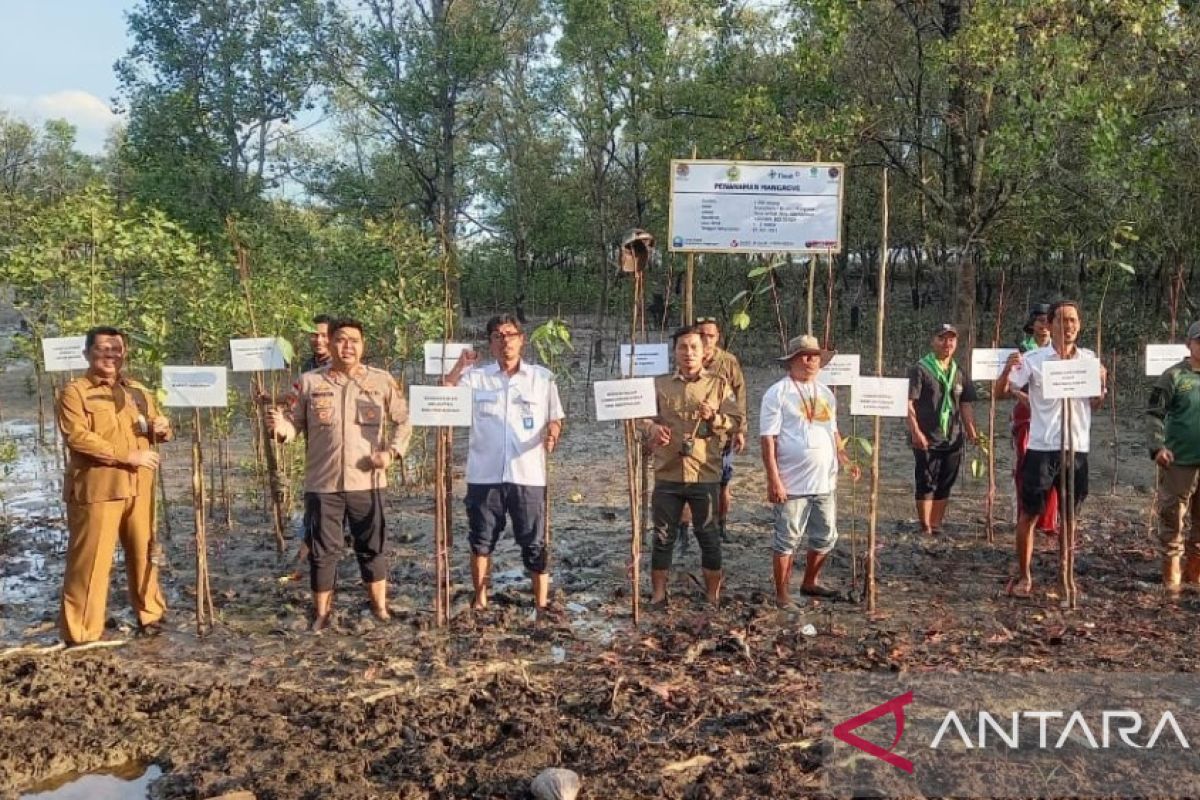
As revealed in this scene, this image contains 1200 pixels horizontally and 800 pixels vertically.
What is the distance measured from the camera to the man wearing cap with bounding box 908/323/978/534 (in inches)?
269

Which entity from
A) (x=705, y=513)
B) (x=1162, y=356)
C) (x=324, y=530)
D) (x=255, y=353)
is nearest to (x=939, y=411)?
(x=1162, y=356)

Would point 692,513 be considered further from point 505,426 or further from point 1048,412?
point 1048,412

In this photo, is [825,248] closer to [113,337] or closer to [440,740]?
[440,740]

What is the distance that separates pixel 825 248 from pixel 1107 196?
4.85 meters

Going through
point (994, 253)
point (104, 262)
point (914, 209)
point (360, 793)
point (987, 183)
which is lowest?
point (360, 793)

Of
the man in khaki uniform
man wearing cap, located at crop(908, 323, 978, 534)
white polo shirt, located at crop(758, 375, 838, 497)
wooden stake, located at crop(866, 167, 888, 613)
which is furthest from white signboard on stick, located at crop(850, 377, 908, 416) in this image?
the man in khaki uniform

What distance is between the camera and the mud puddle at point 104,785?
3639mm

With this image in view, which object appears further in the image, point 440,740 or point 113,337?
point 113,337

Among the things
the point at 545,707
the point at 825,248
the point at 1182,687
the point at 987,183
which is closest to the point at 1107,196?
the point at 987,183

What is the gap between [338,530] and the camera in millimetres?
5219

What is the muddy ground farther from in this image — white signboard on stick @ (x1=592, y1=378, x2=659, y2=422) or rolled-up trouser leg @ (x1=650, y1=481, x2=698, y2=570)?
white signboard on stick @ (x1=592, y1=378, x2=659, y2=422)

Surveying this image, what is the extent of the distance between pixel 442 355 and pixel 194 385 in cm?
176

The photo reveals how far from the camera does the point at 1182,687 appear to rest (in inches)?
170

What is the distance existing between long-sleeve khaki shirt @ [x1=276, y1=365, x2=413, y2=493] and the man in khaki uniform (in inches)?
34.0
